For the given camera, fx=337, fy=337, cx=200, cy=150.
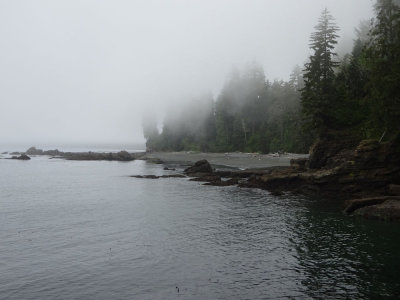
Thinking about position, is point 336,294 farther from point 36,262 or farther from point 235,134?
point 235,134

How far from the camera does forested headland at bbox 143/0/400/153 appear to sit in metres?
44.3

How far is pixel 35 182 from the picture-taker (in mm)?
70125

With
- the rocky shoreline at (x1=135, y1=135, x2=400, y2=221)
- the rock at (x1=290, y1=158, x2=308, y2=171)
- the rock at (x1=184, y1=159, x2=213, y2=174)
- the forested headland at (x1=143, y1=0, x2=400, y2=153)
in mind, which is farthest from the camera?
the rock at (x1=184, y1=159, x2=213, y2=174)

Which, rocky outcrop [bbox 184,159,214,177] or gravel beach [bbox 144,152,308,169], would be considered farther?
gravel beach [bbox 144,152,308,169]

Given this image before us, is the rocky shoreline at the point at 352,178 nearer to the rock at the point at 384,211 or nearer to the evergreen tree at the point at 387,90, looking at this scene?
the rock at the point at 384,211

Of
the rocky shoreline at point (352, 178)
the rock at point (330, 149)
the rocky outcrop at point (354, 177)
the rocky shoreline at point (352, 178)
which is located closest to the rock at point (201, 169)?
the rocky shoreline at point (352, 178)

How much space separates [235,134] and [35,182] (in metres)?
84.2

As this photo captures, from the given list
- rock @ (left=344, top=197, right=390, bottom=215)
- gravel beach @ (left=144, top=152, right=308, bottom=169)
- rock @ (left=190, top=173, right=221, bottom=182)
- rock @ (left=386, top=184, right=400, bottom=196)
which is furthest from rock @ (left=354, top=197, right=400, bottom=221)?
gravel beach @ (left=144, top=152, right=308, bottom=169)

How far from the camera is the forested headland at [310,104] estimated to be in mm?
44312

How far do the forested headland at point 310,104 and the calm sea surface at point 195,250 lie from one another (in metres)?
16.3

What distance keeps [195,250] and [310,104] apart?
39.1 m

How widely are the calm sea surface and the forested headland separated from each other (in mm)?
16332

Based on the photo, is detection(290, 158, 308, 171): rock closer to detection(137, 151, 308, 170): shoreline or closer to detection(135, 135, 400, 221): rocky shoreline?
detection(135, 135, 400, 221): rocky shoreline

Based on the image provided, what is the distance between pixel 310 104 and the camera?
5678 cm
